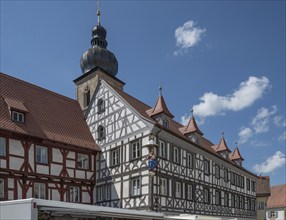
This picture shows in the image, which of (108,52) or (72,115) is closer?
(72,115)

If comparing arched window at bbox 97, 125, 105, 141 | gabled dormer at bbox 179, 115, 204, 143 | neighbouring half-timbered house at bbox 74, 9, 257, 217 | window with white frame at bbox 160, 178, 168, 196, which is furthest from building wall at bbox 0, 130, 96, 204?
gabled dormer at bbox 179, 115, 204, 143

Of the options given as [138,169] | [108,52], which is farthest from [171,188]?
[108,52]

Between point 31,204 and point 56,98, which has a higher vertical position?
point 56,98

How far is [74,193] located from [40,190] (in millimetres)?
2819

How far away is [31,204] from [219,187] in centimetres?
2545

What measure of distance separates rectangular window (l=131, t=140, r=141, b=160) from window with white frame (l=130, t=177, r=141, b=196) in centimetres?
146

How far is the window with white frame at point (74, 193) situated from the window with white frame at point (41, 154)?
2.83 m

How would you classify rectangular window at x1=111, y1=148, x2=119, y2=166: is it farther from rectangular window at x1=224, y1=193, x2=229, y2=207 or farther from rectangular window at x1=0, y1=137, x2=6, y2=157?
rectangular window at x1=224, y1=193, x2=229, y2=207

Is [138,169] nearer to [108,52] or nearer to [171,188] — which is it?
[171,188]

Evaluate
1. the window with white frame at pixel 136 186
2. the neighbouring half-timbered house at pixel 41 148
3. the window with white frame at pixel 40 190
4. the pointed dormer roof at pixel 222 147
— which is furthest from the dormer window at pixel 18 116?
the pointed dormer roof at pixel 222 147

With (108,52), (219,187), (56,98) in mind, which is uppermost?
(108,52)

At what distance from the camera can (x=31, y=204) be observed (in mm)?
12203

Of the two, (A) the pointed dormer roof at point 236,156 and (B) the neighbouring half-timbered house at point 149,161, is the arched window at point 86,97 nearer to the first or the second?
(B) the neighbouring half-timbered house at point 149,161

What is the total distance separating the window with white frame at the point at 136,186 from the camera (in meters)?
25.8
